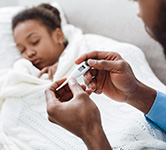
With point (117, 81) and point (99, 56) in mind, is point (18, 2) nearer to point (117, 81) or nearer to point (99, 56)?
point (99, 56)

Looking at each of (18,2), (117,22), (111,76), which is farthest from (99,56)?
(18,2)

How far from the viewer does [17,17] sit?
1346mm

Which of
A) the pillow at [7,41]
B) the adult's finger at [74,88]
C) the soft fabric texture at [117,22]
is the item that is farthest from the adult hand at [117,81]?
the pillow at [7,41]

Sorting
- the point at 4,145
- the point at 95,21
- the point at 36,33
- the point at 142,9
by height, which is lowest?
the point at 4,145

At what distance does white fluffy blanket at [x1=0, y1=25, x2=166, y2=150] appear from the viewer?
72 cm

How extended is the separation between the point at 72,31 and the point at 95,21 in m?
0.16

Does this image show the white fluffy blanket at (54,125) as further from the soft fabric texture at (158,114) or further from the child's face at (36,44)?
the child's face at (36,44)

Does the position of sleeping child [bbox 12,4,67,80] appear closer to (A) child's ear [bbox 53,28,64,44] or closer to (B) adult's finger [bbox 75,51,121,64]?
(A) child's ear [bbox 53,28,64,44]

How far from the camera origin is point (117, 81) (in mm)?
716

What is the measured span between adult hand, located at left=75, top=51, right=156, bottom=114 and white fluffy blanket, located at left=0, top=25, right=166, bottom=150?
0.23 ft

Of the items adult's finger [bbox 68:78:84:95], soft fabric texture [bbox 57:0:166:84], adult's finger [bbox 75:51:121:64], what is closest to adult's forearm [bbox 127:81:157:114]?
adult's finger [bbox 75:51:121:64]

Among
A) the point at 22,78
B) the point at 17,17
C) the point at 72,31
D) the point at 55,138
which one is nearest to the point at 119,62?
the point at 55,138

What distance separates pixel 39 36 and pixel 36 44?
52mm

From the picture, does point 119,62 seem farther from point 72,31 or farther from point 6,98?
point 72,31
